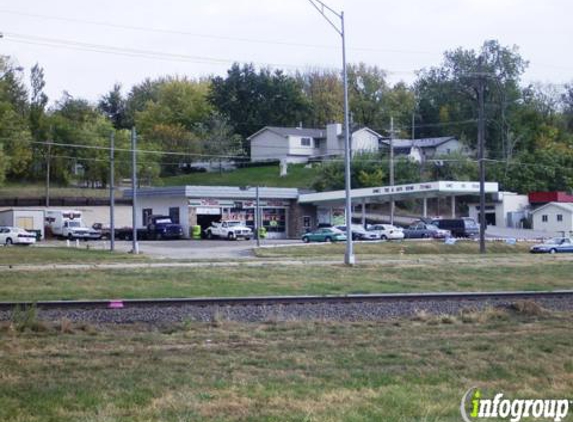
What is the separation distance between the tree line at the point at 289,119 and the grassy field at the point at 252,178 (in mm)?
2506

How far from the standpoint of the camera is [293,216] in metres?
79.2

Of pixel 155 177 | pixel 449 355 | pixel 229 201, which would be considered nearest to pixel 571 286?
pixel 449 355

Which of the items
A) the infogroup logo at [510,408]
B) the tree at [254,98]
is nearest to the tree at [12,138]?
the tree at [254,98]

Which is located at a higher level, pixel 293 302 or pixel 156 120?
pixel 156 120

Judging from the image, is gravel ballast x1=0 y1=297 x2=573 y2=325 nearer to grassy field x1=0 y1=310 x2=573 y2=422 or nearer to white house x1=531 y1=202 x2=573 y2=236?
grassy field x1=0 y1=310 x2=573 y2=422

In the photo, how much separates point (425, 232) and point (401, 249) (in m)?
13.2

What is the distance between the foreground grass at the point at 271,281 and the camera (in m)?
23.0

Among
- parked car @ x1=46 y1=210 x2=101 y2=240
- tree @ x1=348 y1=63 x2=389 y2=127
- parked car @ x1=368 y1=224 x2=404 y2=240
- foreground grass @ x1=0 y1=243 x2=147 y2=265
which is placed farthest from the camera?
tree @ x1=348 y1=63 x2=389 y2=127

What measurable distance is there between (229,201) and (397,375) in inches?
2563

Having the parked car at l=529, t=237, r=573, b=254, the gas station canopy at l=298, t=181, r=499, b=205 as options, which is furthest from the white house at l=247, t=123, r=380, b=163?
the parked car at l=529, t=237, r=573, b=254

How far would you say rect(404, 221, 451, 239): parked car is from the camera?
65.8 m

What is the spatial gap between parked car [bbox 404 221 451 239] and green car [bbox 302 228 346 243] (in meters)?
6.40

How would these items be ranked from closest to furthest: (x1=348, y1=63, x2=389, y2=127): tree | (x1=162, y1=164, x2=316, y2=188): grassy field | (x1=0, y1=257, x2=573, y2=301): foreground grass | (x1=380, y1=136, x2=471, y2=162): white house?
(x1=0, y1=257, x2=573, y2=301): foreground grass
(x1=162, y1=164, x2=316, y2=188): grassy field
(x1=380, y1=136, x2=471, y2=162): white house
(x1=348, y1=63, x2=389, y2=127): tree

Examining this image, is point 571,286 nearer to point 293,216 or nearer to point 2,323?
point 2,323
